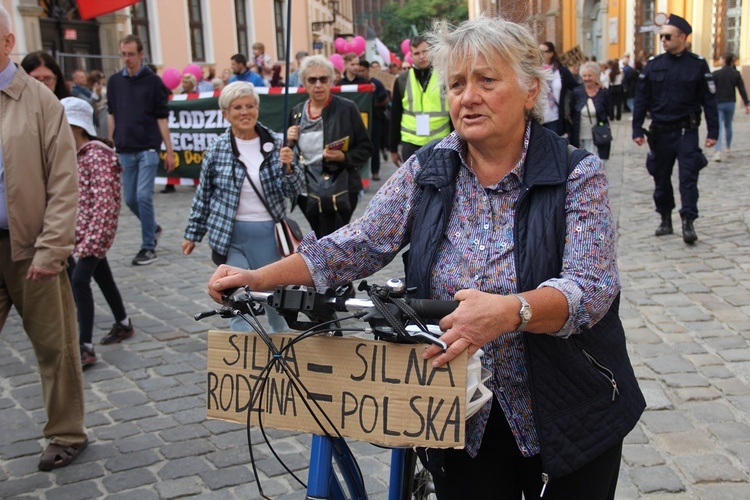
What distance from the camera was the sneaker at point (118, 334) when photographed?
20.4 feet

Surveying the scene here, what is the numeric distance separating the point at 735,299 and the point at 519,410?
4969mm

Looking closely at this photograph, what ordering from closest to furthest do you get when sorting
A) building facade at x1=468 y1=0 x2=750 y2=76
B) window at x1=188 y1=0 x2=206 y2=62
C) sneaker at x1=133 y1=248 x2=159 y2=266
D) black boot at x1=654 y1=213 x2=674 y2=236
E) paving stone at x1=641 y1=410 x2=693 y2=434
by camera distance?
1. paving stone at x1=641 y1=410 x2=693 y2=434
2. sneaker at x1=133 y1=248 x2=159 y2=266
3. black boot at x1=654 y1=213 x2=674 y2=236
4. window at x1=188 y1=0 x2=206 y2=62
5. building facade at x1=468 y1=0 x2=750 y2=76

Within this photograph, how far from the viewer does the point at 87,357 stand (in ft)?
18.7

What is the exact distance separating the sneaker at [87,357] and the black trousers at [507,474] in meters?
3.79

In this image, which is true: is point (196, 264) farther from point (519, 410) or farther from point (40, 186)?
point (519, 410)

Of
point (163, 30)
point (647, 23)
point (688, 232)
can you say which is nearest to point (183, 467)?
point (688, 232)

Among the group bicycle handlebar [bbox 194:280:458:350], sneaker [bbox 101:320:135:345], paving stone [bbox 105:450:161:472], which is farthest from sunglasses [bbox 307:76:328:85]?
bicycle handlebar [bbox 194:280:458:350]

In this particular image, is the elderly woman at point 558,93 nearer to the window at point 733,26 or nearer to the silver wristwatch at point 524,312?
the silver wristwatch at point 524,312

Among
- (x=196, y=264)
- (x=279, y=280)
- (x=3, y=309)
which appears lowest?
(x=196, y=264)

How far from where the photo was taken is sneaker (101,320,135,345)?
6211 mm

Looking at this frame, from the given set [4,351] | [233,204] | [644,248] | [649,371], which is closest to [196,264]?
[4,351]

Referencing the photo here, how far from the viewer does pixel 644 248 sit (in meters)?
8.50

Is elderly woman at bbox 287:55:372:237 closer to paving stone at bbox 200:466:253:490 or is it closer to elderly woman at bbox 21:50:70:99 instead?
elderly woman at bbox 21:50:70:99

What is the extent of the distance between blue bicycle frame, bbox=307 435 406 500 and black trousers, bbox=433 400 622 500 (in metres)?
0.19
